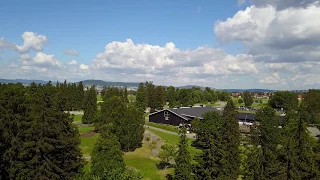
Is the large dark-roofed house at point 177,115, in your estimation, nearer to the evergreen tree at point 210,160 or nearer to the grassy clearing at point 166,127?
the grassy clearing at point 166,127

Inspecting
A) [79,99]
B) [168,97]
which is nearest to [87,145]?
[79,99]

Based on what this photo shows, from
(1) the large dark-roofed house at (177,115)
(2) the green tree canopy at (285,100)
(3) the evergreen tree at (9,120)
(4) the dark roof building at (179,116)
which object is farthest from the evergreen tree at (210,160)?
(2) the green tree canopy at (285,100)

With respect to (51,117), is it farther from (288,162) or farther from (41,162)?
(288,162)

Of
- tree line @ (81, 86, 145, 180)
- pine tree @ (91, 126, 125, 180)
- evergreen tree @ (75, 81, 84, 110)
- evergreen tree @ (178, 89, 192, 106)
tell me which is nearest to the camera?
tree line @ (81, 86, 145, 180)

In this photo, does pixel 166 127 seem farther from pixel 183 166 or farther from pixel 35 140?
pixel 35 140

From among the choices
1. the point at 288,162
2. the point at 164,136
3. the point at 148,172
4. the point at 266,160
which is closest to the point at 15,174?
the point at 148,172

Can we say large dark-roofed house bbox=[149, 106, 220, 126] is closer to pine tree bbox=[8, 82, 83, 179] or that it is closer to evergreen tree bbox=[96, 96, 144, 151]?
evergreen tree bbox=[96, 96, 144, 151]

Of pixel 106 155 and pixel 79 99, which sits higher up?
pixel 79 99

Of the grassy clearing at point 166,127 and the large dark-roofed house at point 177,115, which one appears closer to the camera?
the grassy clearing at point 166,127

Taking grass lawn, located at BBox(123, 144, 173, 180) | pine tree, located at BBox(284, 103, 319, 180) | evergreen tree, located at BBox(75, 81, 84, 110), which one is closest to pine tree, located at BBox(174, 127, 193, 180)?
grass lawn, located at BBox(123, 144, 173, 180)

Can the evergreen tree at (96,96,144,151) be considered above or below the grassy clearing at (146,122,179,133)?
above

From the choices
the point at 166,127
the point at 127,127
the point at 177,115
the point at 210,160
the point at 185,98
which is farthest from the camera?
the point at 185,98

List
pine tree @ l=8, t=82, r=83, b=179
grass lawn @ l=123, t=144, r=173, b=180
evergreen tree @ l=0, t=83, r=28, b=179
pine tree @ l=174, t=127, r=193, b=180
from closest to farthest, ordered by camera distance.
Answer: pine tree @ l=8, t=82, r=83, b=179
evergreen tree @ l=0, t=83, r=28, b=179
pine tree @ l=174, t=127, r=193, b=180
grass lawn @ l=123, t=144, r=173, b=180
